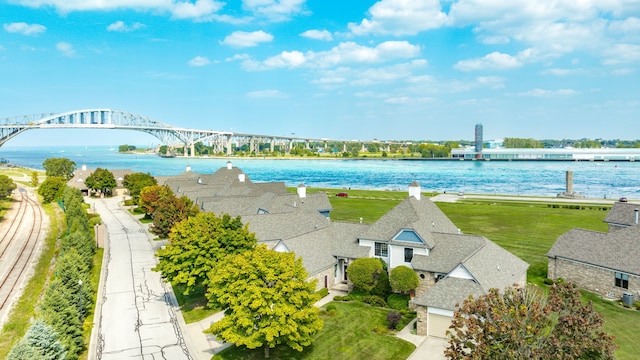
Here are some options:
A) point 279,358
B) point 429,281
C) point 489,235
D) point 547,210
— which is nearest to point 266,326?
point 279,358

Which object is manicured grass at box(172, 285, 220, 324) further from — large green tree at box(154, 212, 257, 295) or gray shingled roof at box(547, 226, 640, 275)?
gray shingled roof at box(547, 226, 640, 275)

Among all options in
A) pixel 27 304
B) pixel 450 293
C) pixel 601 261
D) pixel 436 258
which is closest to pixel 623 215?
pixel 601 261

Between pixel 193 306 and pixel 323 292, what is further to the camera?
pixel 323 292

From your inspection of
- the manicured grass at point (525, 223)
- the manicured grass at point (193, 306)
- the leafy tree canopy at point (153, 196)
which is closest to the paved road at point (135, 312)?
the manicured grass at point (193, 306)

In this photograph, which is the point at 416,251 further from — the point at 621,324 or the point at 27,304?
the point at 27,304

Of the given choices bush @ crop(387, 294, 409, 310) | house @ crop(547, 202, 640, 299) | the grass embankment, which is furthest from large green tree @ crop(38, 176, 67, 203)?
house @ crop(547, 202, 640, 299)

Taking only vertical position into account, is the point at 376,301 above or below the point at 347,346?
above

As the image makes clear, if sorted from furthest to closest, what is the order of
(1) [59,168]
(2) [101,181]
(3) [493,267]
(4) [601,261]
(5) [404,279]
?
(1) [59,168] → (2) [101,181] → (4) [601,261] → (5) [404,279] → (3) [493,267]
